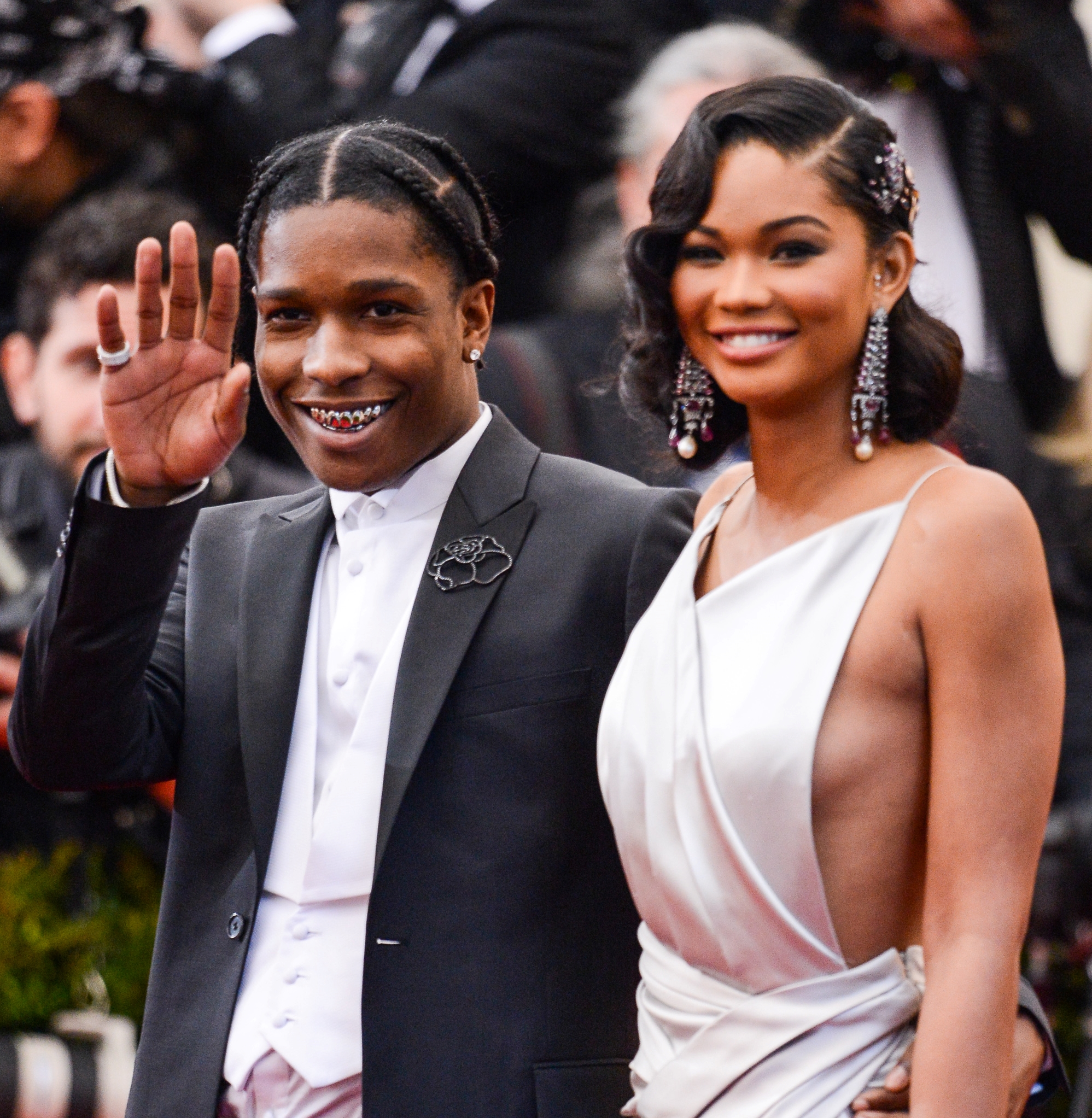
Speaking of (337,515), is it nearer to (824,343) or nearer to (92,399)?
(824,343)

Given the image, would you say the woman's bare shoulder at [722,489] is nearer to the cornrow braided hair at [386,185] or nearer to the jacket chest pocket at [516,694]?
the jacket chest pocket at [516,694]

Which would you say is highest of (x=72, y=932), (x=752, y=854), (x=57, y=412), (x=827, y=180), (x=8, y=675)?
(x=827, y=180)

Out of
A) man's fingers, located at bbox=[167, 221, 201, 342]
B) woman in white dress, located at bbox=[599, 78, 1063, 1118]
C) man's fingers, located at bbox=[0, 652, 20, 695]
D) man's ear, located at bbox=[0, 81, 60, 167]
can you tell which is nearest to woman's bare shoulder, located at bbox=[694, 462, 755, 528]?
woman in white dress, located at bbox=[599, 78, 1063, 1118]

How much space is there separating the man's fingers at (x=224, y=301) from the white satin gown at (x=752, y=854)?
70 cm

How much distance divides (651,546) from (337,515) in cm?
43

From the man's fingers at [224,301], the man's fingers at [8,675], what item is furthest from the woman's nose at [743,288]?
the man's fingers at [8,675]

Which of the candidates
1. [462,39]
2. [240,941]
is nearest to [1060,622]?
[462,39]

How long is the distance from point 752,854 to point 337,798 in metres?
0.56

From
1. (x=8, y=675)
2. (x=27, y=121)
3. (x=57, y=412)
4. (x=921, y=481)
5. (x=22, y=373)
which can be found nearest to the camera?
(x=921, y=481)

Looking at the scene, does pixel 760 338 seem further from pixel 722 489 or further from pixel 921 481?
pixel 722 489

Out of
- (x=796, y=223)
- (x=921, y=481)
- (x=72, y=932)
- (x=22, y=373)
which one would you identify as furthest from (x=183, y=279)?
(x=22, y=373)

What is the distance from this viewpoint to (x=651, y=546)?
2127 millimetres

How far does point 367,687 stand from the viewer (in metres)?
2.11

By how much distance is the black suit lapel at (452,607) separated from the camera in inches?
79.0
